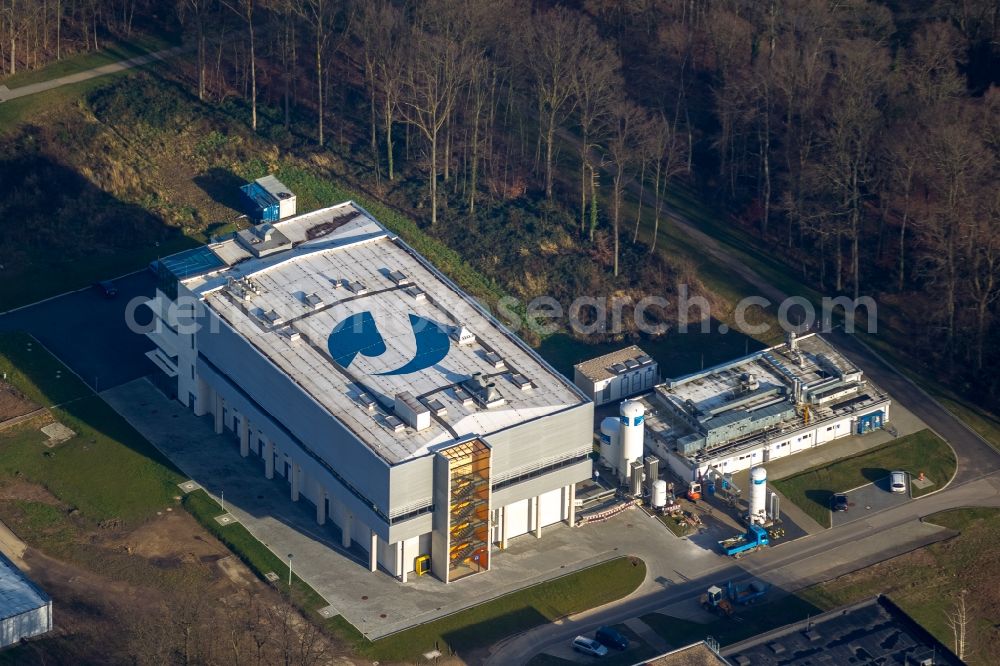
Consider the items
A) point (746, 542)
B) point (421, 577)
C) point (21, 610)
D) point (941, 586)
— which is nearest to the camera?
point (21, 610)

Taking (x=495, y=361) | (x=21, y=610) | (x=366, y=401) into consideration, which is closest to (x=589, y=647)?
(x=366, y=401)

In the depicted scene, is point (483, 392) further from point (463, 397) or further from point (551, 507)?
point (551, 507)

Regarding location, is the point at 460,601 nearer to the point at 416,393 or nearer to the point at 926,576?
the point at 416,393

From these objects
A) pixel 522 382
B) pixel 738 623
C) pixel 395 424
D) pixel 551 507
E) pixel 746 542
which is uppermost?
pixel 522 382

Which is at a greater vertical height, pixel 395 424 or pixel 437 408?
pixel 437 408

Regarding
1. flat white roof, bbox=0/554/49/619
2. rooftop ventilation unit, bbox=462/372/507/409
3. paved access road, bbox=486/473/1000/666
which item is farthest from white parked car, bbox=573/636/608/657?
flat white roof, bbox=0/554/49/619

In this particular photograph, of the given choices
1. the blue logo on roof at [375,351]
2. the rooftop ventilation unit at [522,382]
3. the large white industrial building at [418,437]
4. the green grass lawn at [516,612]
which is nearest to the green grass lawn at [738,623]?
the green grass lawn at [516,612]

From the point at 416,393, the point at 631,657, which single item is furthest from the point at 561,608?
the point at 416,393
